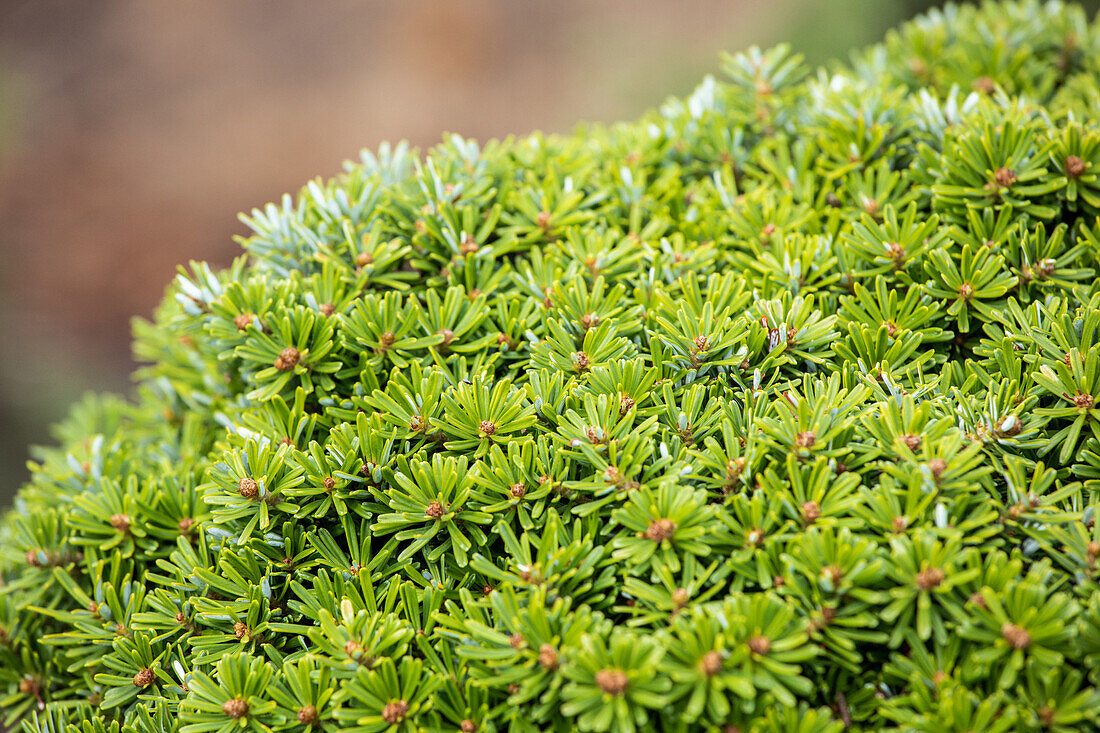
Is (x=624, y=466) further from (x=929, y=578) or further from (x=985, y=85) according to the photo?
(x=985, y=85)

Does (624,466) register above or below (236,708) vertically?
above

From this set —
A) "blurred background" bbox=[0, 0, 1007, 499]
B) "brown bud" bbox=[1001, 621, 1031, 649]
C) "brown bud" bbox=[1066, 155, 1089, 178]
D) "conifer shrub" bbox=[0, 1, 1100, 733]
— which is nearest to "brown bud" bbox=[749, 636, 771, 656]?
"conifer shrub" bbox=[0, 1, 1100, 733]

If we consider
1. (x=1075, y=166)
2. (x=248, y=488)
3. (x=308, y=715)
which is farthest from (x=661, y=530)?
(x=1075, y=166)

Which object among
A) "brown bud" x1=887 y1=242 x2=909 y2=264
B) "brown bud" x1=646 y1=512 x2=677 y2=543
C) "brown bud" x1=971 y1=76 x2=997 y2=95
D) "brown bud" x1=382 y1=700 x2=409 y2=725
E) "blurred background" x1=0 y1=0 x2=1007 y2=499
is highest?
"blurred background" x1=0 y1=0 x2=1007 y2=499

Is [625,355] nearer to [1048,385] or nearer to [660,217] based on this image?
[660,217]

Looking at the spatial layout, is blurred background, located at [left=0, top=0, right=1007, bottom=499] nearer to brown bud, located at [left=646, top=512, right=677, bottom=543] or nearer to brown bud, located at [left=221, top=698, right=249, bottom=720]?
brown bud, located at [left=221, top=698, right=249, bottom=720]

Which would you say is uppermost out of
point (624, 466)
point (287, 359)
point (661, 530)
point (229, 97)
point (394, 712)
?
point (229, 97)

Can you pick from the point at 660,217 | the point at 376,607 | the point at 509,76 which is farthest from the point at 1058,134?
the point at 509,76
